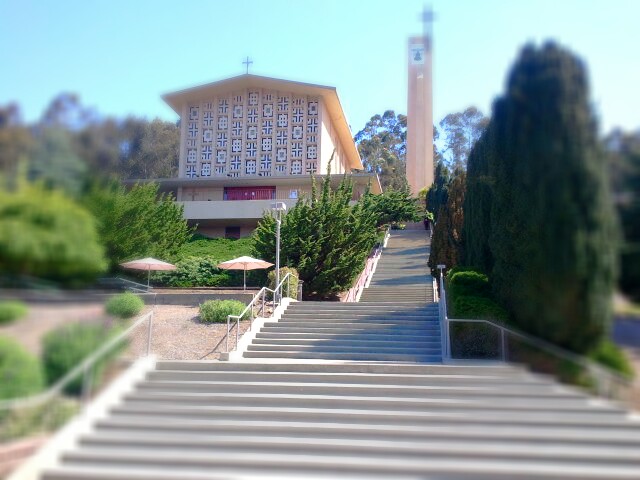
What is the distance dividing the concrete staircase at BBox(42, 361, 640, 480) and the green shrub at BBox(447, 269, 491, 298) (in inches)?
183

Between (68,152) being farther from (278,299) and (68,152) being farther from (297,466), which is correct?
(278,299)

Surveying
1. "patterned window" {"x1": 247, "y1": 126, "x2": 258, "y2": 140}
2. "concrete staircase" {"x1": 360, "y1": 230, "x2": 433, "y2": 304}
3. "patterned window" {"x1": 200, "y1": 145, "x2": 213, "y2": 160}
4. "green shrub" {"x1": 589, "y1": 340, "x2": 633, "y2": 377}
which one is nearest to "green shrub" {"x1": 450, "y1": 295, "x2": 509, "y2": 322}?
"concrete staircase" {"x1": 360, "y1": 230, "x2": 433, "y2": 304}

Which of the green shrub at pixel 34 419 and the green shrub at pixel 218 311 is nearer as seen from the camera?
the green shrub at pixel 34 419

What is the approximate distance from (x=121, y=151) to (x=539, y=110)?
4.45m

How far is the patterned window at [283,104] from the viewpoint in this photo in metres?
35.4

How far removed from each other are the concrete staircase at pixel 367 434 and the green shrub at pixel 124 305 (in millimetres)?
987

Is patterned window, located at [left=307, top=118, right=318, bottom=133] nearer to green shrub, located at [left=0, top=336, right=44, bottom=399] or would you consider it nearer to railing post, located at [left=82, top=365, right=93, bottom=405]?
railing post, located at [left=82, top=365, right=93, bottom=405]

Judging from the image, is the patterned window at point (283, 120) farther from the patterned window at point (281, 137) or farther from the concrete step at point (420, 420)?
the concrete step at point (420, 420)

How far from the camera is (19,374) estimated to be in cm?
606

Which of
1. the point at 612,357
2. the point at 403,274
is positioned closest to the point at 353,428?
the point at 612,357

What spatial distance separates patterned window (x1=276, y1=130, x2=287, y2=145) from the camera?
1390 inches

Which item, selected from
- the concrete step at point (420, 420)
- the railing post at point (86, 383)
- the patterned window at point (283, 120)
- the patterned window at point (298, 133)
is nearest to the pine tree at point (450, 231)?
the concrete step at point (420, 420)

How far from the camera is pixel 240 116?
3541cm

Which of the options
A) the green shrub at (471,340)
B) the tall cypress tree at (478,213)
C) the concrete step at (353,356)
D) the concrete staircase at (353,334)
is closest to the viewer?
the green shrub at (471,340)
